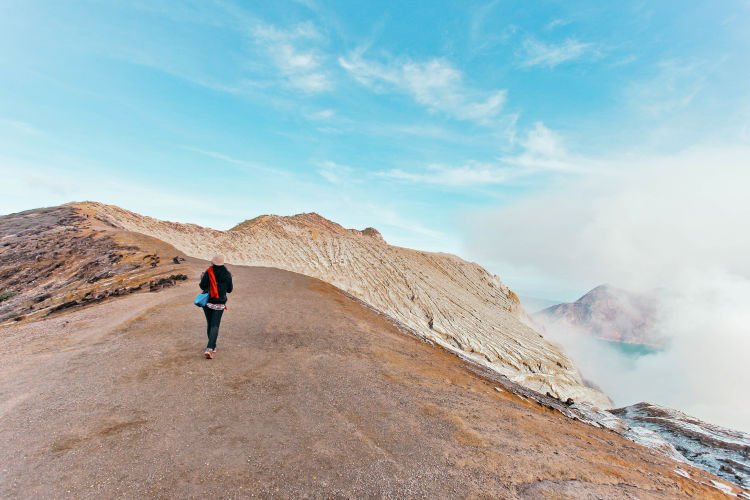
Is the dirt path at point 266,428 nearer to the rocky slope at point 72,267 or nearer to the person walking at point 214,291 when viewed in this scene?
the person walking at point 214,291

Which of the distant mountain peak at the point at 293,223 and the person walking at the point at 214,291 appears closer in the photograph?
the person walking at the point at 214,291

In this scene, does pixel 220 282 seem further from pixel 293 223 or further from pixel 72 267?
pixel 293 223

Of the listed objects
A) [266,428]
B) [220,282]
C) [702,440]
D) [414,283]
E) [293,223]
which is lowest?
[266,428]

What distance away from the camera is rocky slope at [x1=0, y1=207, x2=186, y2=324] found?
75.0 ft

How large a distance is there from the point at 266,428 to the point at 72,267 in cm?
3564

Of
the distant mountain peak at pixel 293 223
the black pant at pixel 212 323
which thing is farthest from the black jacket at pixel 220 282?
the distant mountain peak at pixel 293 223

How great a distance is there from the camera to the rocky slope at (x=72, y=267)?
22.9 metres

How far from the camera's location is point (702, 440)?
50.1ft

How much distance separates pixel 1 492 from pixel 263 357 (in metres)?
7.15

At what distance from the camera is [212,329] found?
1139 centimetres

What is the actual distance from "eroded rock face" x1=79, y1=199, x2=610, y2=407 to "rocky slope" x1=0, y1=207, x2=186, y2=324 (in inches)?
363

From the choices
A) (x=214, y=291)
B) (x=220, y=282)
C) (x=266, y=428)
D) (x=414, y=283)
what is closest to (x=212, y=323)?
(x=214, y=291)

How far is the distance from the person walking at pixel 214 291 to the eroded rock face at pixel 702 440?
17.8 metres

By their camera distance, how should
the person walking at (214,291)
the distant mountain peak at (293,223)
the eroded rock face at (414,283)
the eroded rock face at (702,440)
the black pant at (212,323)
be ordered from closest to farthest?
the person walking at (214,291), the black pant at (212,323), the eroded rock face at (702,440), the eroded rock face at (414,283), the distant mountain peak at (293,223)
